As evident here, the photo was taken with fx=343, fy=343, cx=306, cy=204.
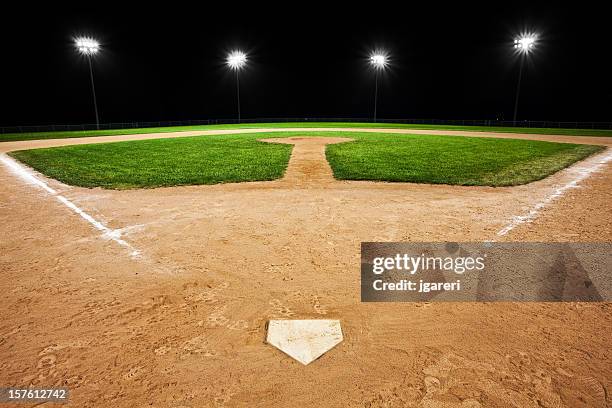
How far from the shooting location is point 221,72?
64938 millimetres

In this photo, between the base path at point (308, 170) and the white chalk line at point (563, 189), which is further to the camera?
the base path at point (308, 170)

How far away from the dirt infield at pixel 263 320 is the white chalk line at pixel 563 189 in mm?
79

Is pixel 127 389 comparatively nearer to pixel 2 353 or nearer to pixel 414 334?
pixel 2 353

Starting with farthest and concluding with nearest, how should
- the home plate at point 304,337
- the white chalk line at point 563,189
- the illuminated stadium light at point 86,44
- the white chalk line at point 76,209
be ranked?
1. the illuminated stadium light at point 86,44
2. the white chalk line at point 563,189
3. the white chalk line at point 76,209
4. the home plate at point 304,337

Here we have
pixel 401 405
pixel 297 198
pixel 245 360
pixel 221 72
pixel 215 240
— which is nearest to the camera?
pixel 401 405

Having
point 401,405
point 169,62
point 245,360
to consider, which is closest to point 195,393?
point 245,360

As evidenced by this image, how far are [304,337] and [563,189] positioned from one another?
8052mm

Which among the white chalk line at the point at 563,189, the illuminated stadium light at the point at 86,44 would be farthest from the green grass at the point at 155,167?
the illuminated stadium light at the point at 86,44

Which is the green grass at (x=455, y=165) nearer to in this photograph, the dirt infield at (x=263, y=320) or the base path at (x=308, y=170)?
the base path at (x=308, y=170)

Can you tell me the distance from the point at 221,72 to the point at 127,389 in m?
69.4

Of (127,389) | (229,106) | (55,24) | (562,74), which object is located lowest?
(127,389)

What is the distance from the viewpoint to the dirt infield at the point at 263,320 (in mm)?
2342

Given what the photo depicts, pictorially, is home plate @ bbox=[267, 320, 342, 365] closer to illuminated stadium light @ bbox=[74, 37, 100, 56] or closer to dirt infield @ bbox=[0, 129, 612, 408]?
dirt infield @ bbox=[0, 129, 612, 408]

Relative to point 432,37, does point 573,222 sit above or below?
below
